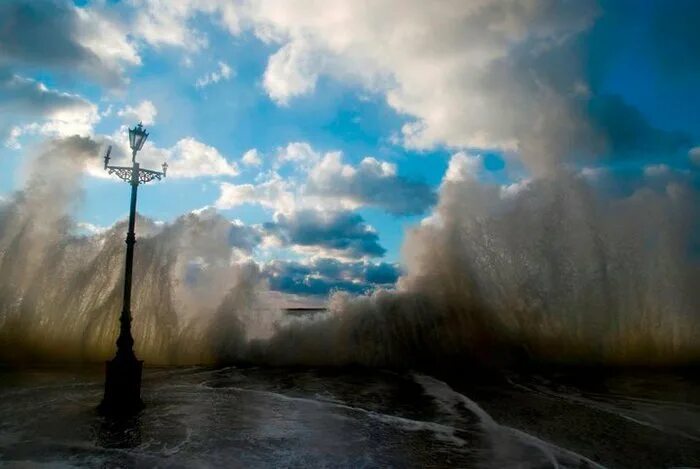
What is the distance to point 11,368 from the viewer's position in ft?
57.8

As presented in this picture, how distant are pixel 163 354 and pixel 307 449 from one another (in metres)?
15.2

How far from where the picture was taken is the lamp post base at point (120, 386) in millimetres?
10500

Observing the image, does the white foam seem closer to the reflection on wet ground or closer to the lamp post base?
the reflection on wet ground

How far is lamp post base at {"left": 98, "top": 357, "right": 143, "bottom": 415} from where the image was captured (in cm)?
1050

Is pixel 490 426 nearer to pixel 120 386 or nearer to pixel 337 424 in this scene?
pixel 337 424

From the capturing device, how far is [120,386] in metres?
10.6

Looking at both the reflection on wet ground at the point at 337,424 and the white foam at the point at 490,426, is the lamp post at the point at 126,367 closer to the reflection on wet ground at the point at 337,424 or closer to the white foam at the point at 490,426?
the reflection on wet ground at the point at 337,424

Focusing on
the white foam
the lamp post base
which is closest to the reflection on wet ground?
the white foam

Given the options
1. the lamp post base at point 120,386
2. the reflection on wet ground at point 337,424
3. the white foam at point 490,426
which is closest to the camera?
the reflection on wet ground at point 337,424

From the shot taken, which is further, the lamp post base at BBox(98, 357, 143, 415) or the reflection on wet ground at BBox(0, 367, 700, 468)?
the lamp post base at BBox(98, 357, 143, 415)

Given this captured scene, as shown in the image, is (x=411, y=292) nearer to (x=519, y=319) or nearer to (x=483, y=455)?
(x=519, y=319)

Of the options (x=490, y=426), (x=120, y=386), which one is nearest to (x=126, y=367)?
(x=120, y=386)

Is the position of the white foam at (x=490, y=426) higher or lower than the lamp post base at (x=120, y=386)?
lower

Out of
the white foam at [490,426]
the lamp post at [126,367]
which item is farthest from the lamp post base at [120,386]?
the white foam at [490,426]
